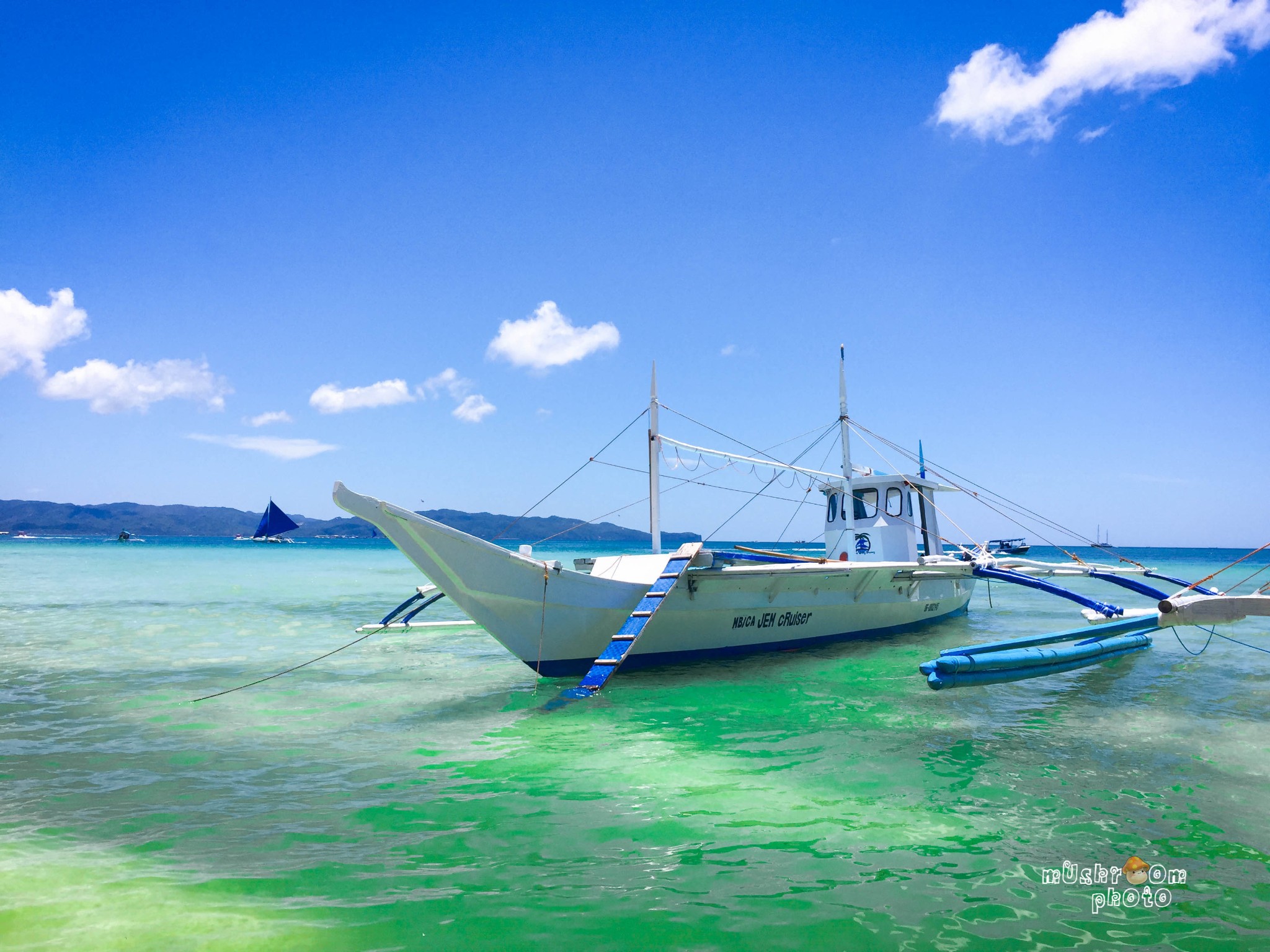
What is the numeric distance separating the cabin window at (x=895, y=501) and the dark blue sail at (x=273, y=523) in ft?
306

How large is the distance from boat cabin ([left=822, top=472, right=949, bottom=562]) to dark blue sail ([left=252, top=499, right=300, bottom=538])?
92083mm

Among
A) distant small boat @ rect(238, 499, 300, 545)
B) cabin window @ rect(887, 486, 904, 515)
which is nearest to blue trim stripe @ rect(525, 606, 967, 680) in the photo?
cabin window @ rect(887, 486, 904, 515)

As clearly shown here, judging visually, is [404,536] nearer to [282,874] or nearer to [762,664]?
[282,874]

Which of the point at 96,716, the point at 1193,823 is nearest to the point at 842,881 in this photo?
the point at 1193,823

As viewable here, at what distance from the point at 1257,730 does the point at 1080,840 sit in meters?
5.84

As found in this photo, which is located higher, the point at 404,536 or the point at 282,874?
the point at 404,536

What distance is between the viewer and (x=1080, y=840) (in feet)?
18.0

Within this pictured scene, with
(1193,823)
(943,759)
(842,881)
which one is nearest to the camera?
(842,881)

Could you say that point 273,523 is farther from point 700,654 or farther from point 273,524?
point 700,654

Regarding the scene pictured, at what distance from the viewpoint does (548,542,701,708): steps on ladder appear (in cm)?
1009

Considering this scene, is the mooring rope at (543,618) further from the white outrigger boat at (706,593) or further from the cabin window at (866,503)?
the cabin window at (866,503)

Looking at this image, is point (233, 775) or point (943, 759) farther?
point (943, 759)

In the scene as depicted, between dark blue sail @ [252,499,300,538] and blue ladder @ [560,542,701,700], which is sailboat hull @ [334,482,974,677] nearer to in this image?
blue ladder @ [560,542,701,700]

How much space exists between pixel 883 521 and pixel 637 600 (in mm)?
9162
